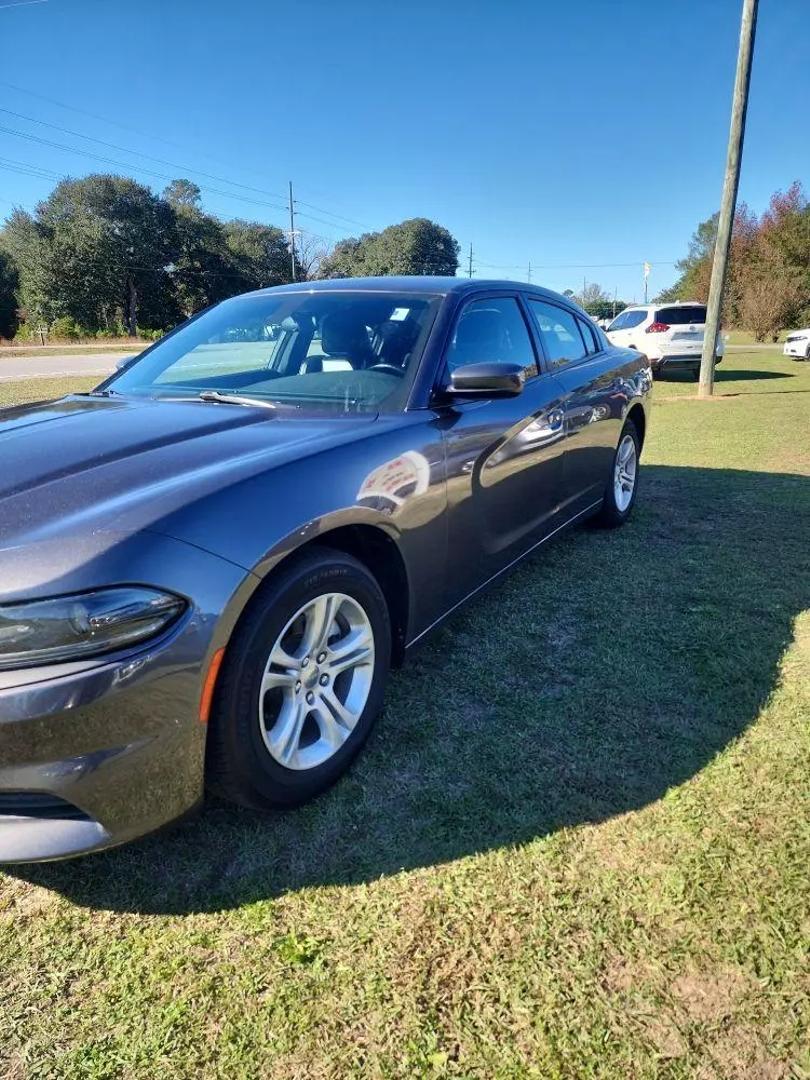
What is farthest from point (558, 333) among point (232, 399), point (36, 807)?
point (36, 807)

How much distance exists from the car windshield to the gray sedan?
0.5 inches

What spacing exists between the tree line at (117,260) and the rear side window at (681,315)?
44.2m

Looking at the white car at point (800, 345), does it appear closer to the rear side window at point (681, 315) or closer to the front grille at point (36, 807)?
the rear side window at point (681, 315)

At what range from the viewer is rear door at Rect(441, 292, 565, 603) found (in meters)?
2.63

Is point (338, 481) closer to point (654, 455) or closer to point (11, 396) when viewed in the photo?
point (654, 455)

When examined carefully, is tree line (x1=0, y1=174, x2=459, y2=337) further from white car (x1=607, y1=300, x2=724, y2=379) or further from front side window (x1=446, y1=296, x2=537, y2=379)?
front side window (x1=446, y1=296, x2=537, y2=379)

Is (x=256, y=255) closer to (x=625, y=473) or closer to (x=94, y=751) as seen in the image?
(x=625, y=473)

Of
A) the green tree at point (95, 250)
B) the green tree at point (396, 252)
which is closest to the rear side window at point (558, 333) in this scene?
the green tree at point (95, 250)

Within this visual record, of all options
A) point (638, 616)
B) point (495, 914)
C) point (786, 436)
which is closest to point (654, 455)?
point (786, 436)

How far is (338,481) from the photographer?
80.2 inches

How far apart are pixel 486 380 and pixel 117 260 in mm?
54194

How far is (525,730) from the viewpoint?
2436 mm

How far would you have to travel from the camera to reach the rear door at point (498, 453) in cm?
263

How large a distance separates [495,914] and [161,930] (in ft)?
2.70
